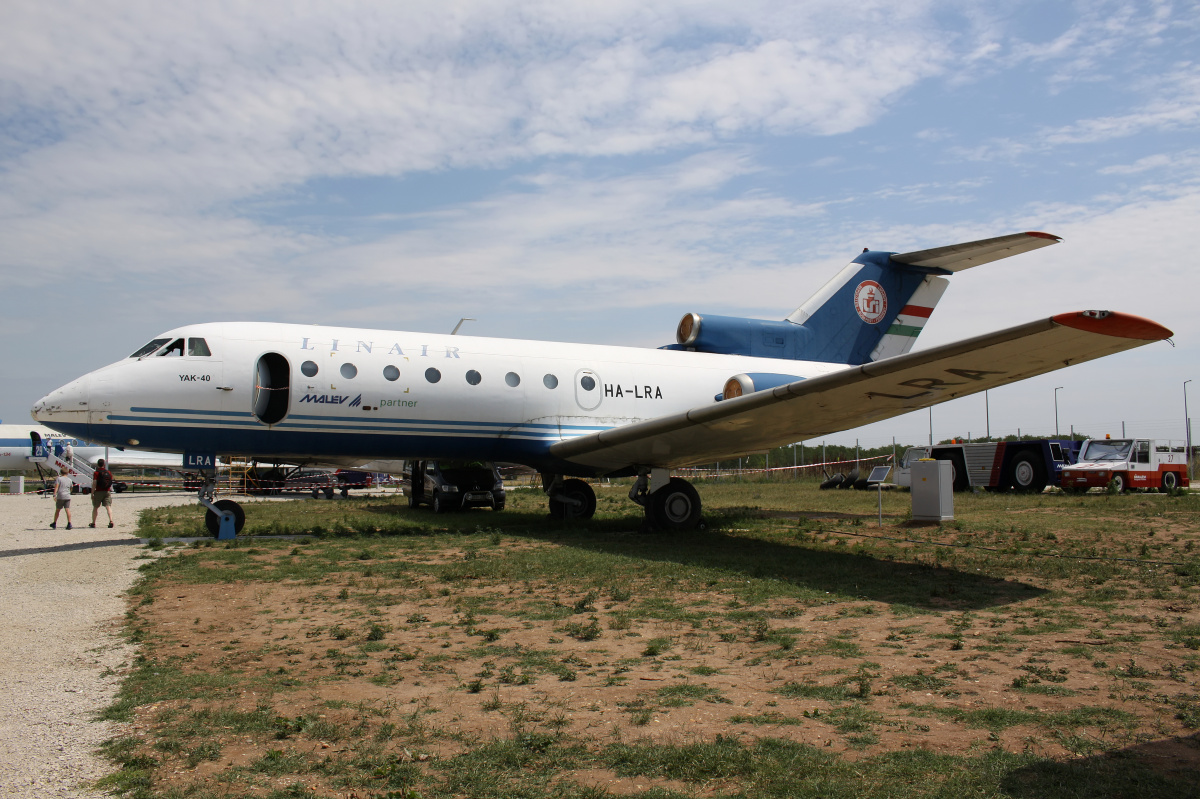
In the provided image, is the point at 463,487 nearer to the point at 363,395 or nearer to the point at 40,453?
the point at 363,395

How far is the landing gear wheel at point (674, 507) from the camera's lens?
1512cm

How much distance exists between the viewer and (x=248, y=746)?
14.1ft

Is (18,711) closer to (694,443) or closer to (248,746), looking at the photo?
(248,746)

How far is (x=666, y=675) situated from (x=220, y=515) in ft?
35.7

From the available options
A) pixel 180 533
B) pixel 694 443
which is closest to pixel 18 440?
pixel 180 533

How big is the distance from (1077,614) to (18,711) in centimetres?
837

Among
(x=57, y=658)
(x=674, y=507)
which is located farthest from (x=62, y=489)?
(x=57, y=658)

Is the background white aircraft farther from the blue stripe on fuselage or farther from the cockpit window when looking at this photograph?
the blue stripe on fuselage

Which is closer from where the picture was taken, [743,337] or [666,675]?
[666,675]

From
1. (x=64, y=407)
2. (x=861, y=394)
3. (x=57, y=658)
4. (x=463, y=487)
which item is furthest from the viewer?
(x=463, y=487)

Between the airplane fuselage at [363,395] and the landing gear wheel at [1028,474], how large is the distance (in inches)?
630

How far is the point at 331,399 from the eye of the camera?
1427cm

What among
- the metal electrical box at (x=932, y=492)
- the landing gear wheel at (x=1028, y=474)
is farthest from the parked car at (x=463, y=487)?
the landing gear wheel at (x=1028, y=474)

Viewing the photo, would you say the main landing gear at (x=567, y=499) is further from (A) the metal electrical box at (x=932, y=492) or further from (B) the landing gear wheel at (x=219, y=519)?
(A) the metal electrical box at (x=932, y=492)
